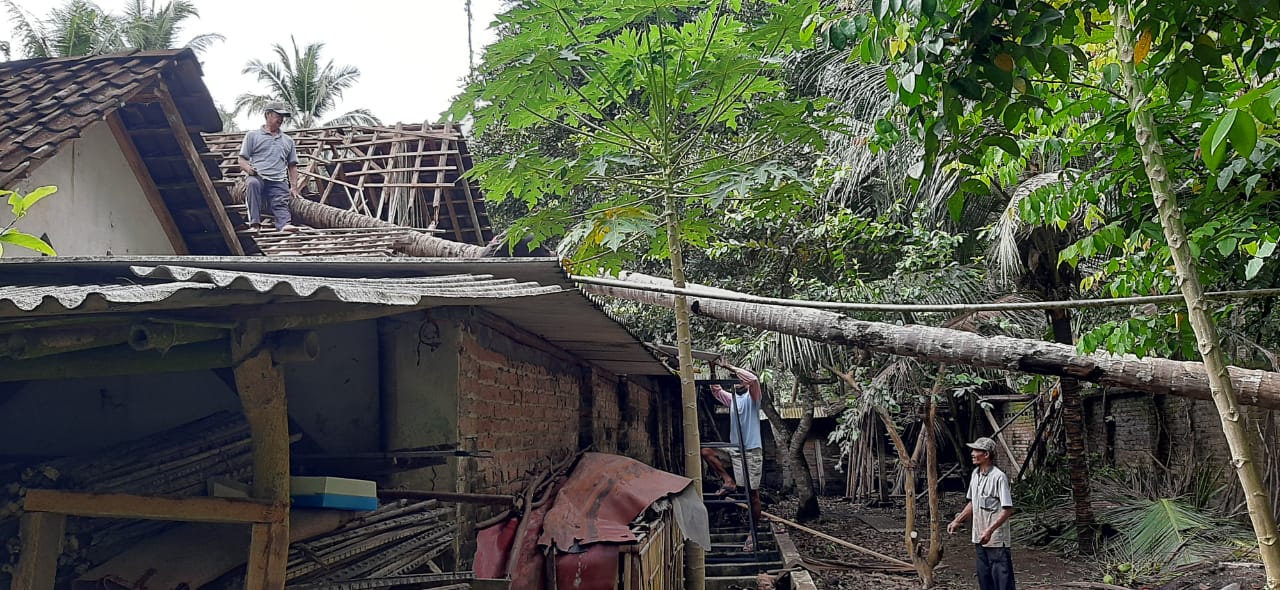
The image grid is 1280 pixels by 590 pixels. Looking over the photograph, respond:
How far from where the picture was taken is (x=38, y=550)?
10.0 feet

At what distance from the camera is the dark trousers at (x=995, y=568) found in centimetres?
782

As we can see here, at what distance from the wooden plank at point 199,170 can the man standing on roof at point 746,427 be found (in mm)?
6231

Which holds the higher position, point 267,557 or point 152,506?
point 152,506

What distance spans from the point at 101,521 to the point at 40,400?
1.03m

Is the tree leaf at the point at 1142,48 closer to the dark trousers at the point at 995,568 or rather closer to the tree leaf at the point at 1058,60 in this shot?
the tree leaf at the point at 1058,60

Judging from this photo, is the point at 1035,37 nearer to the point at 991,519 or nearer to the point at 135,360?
the point at 135,360

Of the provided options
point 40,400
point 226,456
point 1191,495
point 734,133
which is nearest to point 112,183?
point 40,400

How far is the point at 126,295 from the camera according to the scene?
232 cm

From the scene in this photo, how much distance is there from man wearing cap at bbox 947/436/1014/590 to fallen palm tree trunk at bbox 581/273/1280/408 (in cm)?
346

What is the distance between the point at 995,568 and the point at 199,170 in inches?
317

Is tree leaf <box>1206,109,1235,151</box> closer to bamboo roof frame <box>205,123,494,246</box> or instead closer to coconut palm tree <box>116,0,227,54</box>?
bamboo roof frame <box>205,123,494,246</box>

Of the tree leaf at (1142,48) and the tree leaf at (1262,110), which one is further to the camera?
the tree leaf at (1142,48)

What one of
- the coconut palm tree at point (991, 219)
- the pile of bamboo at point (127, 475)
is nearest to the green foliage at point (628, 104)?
the pile of bamboo at point (127, 475)

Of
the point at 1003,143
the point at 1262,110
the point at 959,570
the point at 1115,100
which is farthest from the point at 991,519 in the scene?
the point at 1262,110
